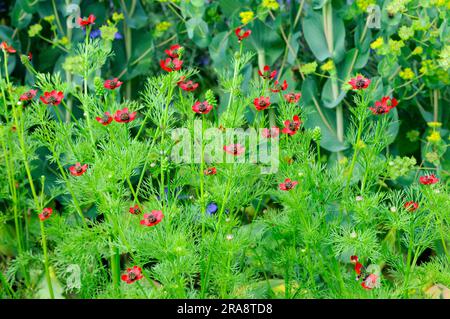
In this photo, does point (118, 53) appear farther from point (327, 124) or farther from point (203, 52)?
point (327, 124)

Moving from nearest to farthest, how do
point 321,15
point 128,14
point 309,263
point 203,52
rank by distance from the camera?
point 309,263 → point 321,15 → point 128,14 → point 203,52

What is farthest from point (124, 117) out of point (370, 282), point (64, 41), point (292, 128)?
point (64, 41)

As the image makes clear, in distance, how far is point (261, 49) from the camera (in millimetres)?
2512

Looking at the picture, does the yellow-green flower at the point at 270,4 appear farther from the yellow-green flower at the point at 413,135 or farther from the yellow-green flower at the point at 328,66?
the yellow-green flower at the point at 413,135

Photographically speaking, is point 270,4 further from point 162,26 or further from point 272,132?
point 272,132

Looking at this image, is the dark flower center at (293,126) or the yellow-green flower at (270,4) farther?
the yellow-green flower at (270,4)

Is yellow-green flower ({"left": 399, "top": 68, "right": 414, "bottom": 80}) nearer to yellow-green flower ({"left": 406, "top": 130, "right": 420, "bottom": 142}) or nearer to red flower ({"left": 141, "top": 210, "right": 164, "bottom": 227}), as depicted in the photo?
yellow-green flower ({"left": 406, "top": 130, "right": 420, "bottom": 142})

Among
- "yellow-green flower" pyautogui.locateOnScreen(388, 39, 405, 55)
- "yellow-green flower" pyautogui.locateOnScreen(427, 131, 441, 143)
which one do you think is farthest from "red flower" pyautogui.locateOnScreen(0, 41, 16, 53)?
"yellow-green flower" pyautogui.locateOnScreen(427, 131, 441, 143)

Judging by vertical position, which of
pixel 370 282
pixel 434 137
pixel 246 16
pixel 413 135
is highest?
pixel 246 16

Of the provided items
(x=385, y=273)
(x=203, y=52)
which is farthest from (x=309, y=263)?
(x=203, y=52)

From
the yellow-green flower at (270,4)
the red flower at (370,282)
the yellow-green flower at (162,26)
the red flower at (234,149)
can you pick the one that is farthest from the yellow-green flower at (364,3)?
the red flower at (370,282)

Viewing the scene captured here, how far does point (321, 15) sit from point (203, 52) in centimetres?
69

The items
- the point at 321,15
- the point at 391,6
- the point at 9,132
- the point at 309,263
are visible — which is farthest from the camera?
the point at 321,15

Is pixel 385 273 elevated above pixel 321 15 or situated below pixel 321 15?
below
